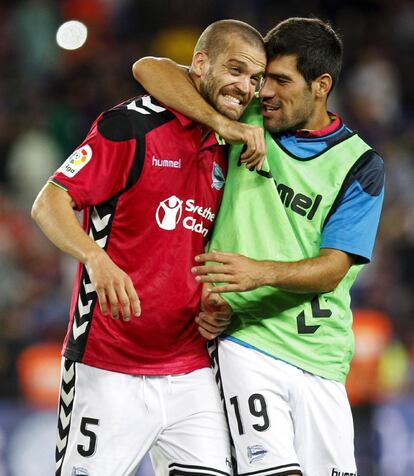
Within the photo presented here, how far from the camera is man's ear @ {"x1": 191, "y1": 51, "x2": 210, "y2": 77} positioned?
4621 millimetres

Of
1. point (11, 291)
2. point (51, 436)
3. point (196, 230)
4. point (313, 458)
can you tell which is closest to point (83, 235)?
point (196, 230)

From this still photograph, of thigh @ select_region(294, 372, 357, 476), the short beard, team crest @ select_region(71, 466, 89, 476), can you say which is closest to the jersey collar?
the short beard

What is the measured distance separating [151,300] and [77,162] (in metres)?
0.66

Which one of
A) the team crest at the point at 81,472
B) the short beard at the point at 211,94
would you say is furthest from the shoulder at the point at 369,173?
the team crest at the point at 81,472

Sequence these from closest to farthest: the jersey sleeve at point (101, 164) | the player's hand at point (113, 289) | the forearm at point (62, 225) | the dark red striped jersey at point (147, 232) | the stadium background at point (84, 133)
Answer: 1. the player's hand at point (113, 289)
2. the forearm at point (62, 225)
3. the jersey sleeve at point (101, 164)
4. the dark red striped jersey at point (147, 232)
5. the stadium background at point (84, 133)

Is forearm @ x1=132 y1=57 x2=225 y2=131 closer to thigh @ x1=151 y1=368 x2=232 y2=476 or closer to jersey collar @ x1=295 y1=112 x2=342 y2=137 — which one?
jersey collar @ x1=295 y1=112 x2=342 y2=137

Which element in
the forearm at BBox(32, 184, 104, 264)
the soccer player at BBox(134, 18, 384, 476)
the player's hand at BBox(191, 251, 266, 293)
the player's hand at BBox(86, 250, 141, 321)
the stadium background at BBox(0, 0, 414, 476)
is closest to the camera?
the player's hand at BBox(86, 250, 141, 321)

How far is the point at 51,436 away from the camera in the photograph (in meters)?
7.61

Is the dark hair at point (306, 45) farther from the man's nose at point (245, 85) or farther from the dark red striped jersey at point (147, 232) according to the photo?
the dark red striped jersey at point (147, 232)

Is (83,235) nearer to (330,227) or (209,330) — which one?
(209,330)

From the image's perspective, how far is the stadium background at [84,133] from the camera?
25.9 feet

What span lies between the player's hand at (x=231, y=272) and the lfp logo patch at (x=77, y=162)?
0.61 meters

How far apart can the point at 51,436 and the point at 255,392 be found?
11.3 ft

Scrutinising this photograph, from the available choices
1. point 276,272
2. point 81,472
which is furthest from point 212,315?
point 81,472
